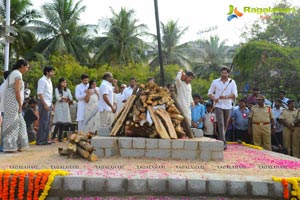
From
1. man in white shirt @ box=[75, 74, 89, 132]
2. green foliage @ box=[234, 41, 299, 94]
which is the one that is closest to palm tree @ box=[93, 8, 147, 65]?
green foliage @ box=[234, 41, 299, 94]

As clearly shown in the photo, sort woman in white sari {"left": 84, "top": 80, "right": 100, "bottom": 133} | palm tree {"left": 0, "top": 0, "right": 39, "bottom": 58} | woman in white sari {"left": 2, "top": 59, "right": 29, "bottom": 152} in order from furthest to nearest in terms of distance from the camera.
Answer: palm tree {"left": 0, "top": 0, "right": 39, "bottom": 58} < woman in white sari {"left": 84, "top": 80, "right": 100, "bottom": 133} < woman in white sari {"left": 2, "top": 59, "right": 29, "bottom": 152}

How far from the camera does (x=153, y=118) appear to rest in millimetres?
6098

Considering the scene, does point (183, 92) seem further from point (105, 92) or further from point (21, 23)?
point (21, 23)

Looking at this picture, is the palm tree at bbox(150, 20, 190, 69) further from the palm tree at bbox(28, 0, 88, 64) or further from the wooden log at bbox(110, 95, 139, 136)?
the wooden log at bbox(110, 95, 139, 136)

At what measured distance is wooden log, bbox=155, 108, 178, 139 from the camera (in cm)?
594

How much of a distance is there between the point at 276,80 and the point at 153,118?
35.8ft

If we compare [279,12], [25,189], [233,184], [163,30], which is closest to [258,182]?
[233,184]

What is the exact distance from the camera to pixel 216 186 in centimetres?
407

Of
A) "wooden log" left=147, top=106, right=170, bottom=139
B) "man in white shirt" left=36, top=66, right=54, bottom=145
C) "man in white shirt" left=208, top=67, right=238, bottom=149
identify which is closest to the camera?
"wooden log" left=147, top=106, right=170, bottom=139

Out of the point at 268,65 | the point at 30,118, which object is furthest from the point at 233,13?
the point at 30,118

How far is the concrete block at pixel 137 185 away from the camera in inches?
161

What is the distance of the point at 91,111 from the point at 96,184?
4723 mm

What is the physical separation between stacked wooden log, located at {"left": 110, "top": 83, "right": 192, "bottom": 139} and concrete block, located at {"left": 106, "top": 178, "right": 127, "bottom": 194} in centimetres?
182

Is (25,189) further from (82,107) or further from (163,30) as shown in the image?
(163,30)
